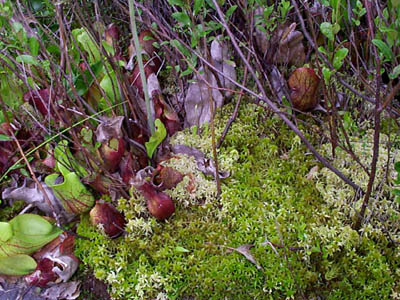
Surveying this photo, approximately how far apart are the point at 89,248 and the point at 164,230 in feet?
0.99

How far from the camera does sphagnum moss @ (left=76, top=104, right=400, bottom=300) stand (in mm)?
1320

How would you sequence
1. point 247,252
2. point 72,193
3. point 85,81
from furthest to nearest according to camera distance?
point 85,81 → point 72,193 → point 247,252

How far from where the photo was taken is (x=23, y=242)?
1420 mm

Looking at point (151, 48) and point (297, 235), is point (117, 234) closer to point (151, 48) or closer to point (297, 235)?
point (297, 235)

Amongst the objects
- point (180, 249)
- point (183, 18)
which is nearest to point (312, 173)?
point (180, 249)

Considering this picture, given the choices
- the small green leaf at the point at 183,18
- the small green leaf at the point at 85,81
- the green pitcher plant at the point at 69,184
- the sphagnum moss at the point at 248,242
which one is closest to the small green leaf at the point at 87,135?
the green pitcher plant at the point at 69,184

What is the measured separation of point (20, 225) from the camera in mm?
1419

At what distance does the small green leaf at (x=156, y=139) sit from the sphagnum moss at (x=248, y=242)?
0.12m

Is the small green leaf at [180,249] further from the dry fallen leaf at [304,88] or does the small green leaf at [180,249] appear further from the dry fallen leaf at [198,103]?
the dry fallen leaf at [304,88]

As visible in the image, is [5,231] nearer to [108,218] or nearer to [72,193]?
[72,193]

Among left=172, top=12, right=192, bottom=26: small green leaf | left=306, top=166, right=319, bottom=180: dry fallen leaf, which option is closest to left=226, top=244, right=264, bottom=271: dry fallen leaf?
left=306, top=166, right=319, bottom=180: dry fallen leaf

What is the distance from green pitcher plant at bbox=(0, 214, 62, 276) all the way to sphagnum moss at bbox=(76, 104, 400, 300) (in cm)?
14

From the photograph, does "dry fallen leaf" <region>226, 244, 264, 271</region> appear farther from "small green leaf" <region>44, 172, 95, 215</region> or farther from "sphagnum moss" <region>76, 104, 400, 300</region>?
"small green leaf" <region>44, 172, 95, 215</region>

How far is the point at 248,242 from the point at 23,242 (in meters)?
0.85
